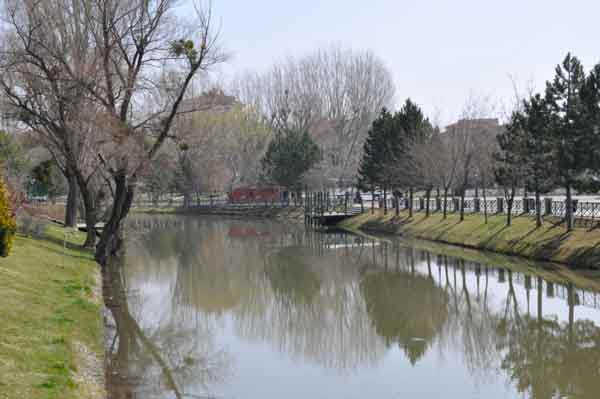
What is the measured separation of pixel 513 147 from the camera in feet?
121

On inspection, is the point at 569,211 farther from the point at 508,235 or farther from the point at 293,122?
the point at 293,122

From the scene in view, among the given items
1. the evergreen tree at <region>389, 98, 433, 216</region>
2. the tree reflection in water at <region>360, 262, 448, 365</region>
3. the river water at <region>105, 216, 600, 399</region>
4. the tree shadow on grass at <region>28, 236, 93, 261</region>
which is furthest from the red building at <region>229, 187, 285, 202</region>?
the tree shadow on grass at <region>28, 236, 93, 261</region>

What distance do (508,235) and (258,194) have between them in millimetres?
Result: 47961

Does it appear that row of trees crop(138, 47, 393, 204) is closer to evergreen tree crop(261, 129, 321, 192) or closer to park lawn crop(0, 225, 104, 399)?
evergreen tree crop(261, 129, 321, 192)

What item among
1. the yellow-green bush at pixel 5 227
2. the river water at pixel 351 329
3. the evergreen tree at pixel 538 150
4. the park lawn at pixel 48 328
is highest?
the evergreen tree at pixel 538 150

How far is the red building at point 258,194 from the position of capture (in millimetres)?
81150

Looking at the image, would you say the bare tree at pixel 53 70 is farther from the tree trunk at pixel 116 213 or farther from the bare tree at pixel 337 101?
the bare tree at pixel 337 101

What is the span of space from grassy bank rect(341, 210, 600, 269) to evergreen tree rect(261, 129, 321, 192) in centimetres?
2071

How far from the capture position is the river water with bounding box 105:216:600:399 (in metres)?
14.5

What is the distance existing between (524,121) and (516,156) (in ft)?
7.97

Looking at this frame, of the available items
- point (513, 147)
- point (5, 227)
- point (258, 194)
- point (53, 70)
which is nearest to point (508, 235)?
point (513, 147)

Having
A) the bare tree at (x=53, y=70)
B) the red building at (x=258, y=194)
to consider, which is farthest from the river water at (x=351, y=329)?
the red building at (x=258, y=194)

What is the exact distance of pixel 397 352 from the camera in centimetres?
1731

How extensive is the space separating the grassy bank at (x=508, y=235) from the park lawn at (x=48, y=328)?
19.5 m
